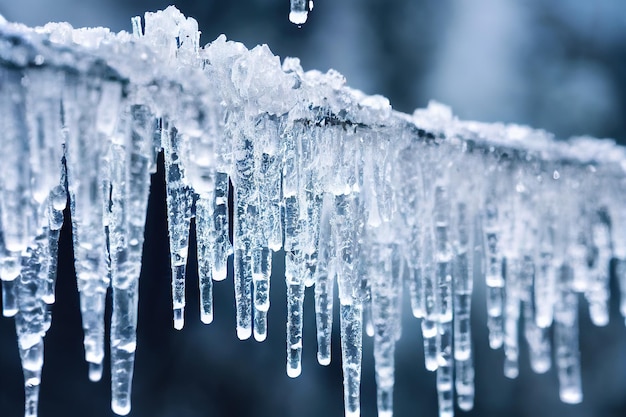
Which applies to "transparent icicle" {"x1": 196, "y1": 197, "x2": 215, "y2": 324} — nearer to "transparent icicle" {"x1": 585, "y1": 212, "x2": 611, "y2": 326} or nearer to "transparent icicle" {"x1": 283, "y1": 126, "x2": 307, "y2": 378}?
"transparent icicle" {"x1": 283, "y1": 126, "x2": 307, "y2": 378}

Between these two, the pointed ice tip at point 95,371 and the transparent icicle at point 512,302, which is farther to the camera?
the transparent icicle at point 512,302

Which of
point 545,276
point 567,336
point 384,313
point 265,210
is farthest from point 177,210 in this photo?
point 567,336

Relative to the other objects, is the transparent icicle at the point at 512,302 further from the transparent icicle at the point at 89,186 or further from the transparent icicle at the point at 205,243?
the transparent icicle at the point at 89,186

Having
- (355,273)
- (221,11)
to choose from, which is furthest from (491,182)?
(221,11)

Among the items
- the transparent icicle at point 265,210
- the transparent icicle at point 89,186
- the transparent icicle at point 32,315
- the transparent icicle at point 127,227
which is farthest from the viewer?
the transparent icicle at point 265,210

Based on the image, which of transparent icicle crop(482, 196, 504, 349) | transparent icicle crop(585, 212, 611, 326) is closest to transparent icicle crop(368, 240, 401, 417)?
transparent icicle crop(482, 196, 504, 349)

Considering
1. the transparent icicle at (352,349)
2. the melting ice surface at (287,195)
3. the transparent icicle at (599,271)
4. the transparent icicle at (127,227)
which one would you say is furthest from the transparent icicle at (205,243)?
the transparent icicle at (599,271)

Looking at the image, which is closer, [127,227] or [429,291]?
[127,227]

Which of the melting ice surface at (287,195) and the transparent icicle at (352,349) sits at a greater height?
the melting ice surface at (287,195)

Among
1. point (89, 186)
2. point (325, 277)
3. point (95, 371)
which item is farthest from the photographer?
point (325, 277)

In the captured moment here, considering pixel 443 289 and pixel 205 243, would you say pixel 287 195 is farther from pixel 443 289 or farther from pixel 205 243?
pixel 443 289
